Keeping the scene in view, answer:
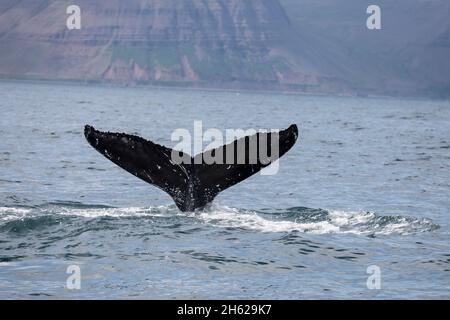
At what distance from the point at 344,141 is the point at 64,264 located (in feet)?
97.8

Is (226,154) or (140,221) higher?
(226,154)

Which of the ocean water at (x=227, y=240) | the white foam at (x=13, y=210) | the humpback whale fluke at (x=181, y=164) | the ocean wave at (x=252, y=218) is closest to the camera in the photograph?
the ocean water at (x=227, y=240)

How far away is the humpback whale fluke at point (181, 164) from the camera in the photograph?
34.7 ft

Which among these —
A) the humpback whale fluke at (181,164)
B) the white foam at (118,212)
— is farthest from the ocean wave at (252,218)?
the humpback whale fluke at (181,164)

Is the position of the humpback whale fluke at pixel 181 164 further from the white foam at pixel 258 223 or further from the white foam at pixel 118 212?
the white foam at pixel 118 212

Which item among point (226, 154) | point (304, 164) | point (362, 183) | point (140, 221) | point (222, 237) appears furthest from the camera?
point (304, 164)

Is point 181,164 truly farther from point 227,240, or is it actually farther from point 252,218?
point 252,218

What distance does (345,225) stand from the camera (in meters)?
13.1

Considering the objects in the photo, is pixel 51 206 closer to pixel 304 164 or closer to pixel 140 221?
pixel 140 221

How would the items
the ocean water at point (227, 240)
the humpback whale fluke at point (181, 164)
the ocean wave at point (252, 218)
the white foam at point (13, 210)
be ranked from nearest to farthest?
the ocean water at point (227, 240)
the humpback whale fluke at point (181, 164)
the ocean wave at point (252, 218)
the white foam at point (13, 210)

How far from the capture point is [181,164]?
11.2 m

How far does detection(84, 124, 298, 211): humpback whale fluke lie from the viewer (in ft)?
34.7

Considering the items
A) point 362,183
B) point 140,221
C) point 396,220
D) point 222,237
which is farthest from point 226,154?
point 362,183

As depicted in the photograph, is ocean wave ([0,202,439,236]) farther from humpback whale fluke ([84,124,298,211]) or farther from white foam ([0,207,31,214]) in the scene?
humpback whale fluke ([84,124,298,211])
